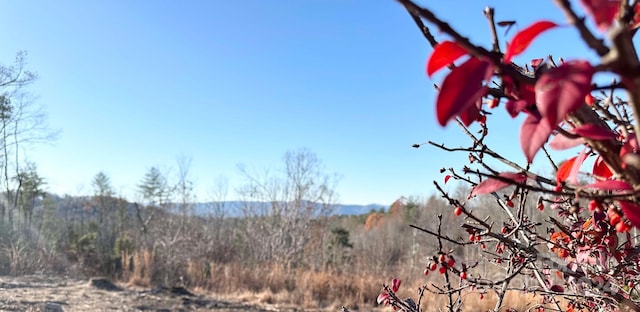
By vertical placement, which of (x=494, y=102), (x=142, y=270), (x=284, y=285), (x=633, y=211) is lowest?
(x=284, y=285)

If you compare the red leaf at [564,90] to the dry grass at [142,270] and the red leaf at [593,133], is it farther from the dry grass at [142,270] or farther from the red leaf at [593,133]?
the dry grass at [142,270]

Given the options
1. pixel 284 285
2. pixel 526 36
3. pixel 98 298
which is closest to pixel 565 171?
pixel 526 36

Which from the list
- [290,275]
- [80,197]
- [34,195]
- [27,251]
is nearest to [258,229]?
[290,275]

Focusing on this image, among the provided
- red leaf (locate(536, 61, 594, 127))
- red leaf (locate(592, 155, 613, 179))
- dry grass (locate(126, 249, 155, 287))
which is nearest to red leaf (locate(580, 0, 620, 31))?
red leaf (locate(536, 61, 594, 127))

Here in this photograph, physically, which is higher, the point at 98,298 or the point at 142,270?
the point at 142,270

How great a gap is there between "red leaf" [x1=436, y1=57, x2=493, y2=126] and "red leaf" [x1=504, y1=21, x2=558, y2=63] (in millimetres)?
43

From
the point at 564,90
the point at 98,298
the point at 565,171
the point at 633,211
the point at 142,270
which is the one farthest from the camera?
the point at 142,270

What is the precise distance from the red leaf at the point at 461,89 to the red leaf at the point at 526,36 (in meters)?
0.04

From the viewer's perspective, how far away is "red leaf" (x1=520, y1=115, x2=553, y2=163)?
337 millimetres

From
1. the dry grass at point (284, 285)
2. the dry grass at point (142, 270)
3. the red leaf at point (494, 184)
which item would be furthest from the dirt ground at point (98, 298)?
the red leaf at point (494, 184)

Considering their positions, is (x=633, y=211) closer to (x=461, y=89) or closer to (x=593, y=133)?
(x=593, y=133)

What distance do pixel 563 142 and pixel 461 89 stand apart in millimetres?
222

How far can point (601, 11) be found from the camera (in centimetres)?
27

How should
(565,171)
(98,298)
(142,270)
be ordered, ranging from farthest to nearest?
(142,270) < (98,298) < (565,171)
